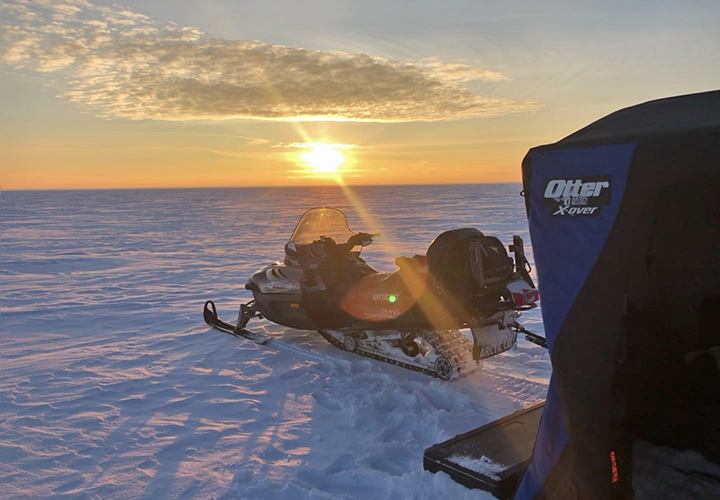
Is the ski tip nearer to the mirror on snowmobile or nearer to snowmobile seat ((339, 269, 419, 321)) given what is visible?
the mirror on snowmobile

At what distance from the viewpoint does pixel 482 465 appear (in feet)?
10.9

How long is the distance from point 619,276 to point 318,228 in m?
4.85

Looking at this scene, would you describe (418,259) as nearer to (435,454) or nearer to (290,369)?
(290,369)

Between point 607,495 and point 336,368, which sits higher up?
point 607,495

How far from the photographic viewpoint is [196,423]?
15.0ft

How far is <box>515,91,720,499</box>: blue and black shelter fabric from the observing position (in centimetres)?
221

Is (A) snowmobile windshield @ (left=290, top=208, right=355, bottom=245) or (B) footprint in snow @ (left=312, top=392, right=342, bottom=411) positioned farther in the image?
(A) snowmobile windshield @ (left=290, top=208, right=355, bottom=245)

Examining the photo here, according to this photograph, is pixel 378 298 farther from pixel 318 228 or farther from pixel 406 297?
pixel 318 228

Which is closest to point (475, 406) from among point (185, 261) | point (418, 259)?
A: point (418, 259)

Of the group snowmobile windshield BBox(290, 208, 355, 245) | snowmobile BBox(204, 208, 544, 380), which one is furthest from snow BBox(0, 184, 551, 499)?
snowmobile windshield BBox(290, 208, 355, 245)

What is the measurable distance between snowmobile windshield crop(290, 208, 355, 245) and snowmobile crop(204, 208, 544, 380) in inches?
0.5

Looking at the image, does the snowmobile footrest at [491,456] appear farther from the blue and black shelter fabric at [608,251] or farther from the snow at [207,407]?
the blue and black shelter fabric at [608,251]

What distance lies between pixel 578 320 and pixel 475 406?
2.54 metres

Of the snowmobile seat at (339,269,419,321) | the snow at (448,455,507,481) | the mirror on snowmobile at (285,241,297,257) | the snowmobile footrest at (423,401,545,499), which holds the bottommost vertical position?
the snowmobile footrest at (423,401,545,499)
